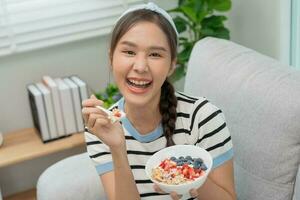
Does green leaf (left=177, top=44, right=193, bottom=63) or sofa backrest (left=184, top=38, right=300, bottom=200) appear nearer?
sofa backrest (left=184, top=38, right=300, bottom=200)

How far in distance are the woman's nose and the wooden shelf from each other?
3.25ft

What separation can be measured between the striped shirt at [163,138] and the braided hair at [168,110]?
17mm

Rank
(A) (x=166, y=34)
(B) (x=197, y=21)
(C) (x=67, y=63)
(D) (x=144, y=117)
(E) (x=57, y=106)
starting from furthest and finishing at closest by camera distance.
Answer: (C) (x=67, y=63) < (B) (x=197, y=21) < (E) (x=57, y=106) < (D) (x=144, y=117) < (A) (x=166, y=34)

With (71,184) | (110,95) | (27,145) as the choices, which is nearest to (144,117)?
(71,184)

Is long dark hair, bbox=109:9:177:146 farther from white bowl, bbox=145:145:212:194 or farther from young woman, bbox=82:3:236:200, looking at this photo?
white bowl, bbox=145:145:212:194

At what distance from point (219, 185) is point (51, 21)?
129 centimetres

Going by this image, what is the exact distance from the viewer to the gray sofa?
50.7 inches

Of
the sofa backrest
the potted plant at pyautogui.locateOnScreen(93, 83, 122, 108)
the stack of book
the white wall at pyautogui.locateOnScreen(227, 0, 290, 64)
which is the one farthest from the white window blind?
the sofa backrest

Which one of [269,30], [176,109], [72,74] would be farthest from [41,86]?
Result: [269,30]

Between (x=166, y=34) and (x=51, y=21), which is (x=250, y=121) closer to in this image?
(x=166, y=34)

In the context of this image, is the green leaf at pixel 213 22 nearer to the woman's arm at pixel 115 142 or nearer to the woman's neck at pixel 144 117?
the woman's neck at pixel 144 117

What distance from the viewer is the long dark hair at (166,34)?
1261 millimetres

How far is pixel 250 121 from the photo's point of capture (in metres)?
1.38

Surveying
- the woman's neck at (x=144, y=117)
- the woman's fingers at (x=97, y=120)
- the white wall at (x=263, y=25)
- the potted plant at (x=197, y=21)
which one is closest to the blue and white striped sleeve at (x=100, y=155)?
the woman's neck at (x=144, y=117)
